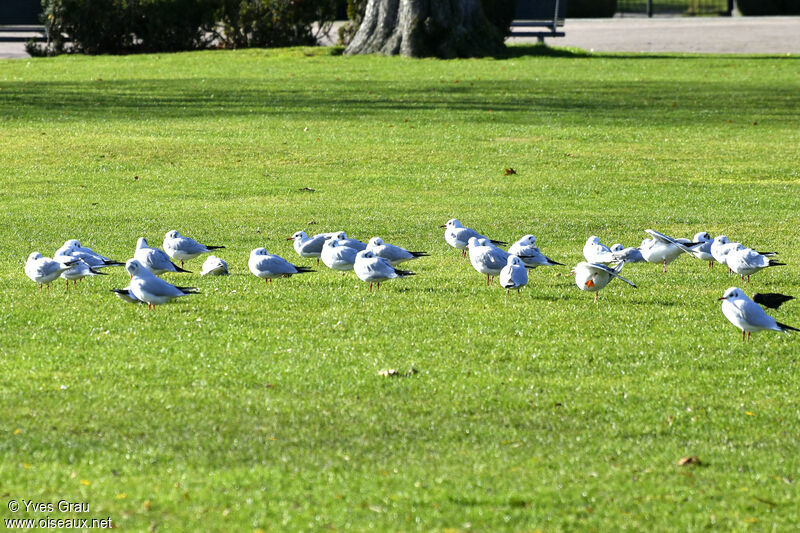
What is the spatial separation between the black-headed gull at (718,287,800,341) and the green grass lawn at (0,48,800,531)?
0.72 feet

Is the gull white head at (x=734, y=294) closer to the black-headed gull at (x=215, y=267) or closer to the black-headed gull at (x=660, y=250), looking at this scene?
the black-headed gull at (x=660, y=250)

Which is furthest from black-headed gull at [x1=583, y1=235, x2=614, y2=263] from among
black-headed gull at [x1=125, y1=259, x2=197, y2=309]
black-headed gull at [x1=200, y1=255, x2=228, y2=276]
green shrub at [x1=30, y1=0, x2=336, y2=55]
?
green shrub at [x1=30, y1=0, x2=336, y2=55]

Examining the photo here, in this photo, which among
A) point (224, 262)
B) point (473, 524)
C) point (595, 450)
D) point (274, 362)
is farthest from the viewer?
point (224, 262)

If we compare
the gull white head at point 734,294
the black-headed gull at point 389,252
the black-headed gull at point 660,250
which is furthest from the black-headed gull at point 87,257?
the gull white head at point 734,294

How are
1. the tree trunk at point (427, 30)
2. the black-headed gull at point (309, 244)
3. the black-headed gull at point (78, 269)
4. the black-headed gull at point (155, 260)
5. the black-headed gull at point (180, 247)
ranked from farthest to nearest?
1. the tree trunk at point (427, 30)
2. the black-headed gull at point (309, 244)
3. the black-headed gull at point (180, 247)
4. the black-headed gull at point (155, 260)
5. the black-headed gull at point (78, 269)

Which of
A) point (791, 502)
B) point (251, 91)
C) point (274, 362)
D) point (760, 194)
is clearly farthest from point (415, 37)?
point (791, 502)

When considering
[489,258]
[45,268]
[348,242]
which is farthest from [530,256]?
[45,268]

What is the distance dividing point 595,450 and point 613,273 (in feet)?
9.99

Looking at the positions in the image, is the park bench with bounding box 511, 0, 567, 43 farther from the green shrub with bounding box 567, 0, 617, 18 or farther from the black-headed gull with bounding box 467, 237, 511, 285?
the black-headed gull with bounding box 467, 237, 511, 285

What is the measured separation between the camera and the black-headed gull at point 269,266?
376 inches

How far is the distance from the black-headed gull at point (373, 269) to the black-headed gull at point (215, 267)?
1.46 meters

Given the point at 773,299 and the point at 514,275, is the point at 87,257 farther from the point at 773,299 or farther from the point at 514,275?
the point at 773,299

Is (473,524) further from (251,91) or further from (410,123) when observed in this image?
(251,91)

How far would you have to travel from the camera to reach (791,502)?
17.5 ft
